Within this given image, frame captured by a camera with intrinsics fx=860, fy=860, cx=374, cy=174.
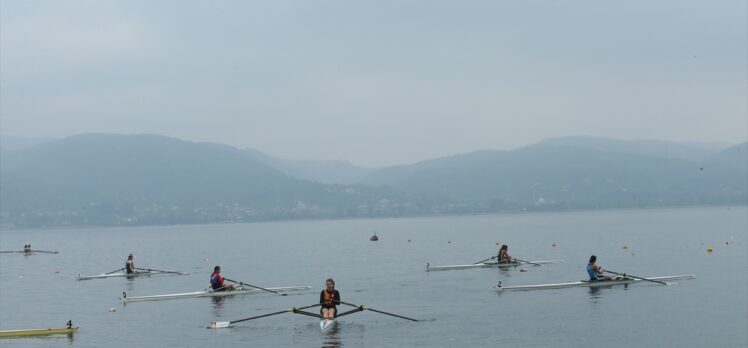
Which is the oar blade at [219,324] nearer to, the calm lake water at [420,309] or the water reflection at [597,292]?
the calm lake water at [420,309]

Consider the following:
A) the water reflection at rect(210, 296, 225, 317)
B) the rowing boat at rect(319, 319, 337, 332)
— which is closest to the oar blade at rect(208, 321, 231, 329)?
the rowing boat at rect(319, 319, 337, 332)

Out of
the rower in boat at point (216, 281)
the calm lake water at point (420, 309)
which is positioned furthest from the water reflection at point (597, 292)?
the rower in boat at point (216, 281)

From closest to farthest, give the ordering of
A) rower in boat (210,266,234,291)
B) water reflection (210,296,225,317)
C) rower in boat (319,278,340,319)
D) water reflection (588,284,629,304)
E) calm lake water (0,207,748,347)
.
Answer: calm lake water (0,207,748,347) < rower in boat (319,278,340,319) < water reflection (210,296,225,317) < water reflection (588,284,629,304) < rower in boat (210,266,234,291)

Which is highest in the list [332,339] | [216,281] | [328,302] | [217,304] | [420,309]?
[216,281]

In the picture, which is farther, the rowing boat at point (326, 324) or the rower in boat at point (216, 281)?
the rower in boat at point (216, 281)

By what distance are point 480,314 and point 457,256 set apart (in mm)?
44472

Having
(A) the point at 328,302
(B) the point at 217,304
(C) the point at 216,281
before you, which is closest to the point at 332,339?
(A) the point at 328,302

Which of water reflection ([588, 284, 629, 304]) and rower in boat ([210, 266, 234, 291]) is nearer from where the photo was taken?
water reflection ([588, 284, 629, 304])

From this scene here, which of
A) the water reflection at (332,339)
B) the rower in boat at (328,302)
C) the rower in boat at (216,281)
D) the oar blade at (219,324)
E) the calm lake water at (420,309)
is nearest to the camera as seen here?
the water reflection at (332,339)

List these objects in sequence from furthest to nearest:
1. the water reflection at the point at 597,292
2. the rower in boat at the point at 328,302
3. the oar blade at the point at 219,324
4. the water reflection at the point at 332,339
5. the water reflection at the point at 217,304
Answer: the water reflection at the point at 597,292 < the water reflection at the point at 217,304 < the oar blade at the point at 219,324 < the rower in boat at the point at 328,302 < the water reflection at the point at 332,339

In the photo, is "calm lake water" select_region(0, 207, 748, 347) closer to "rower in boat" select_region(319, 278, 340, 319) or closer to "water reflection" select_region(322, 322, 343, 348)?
"water reflection" select_region(322, 322, 343, 348)

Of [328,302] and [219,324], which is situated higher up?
[328,302]

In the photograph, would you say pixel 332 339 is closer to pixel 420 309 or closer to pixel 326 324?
pixel 326 324

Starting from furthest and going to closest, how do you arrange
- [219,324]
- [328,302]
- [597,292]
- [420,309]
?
1. [597,292]
2. [420,309]
3. [219,324]
4. [328,302]
